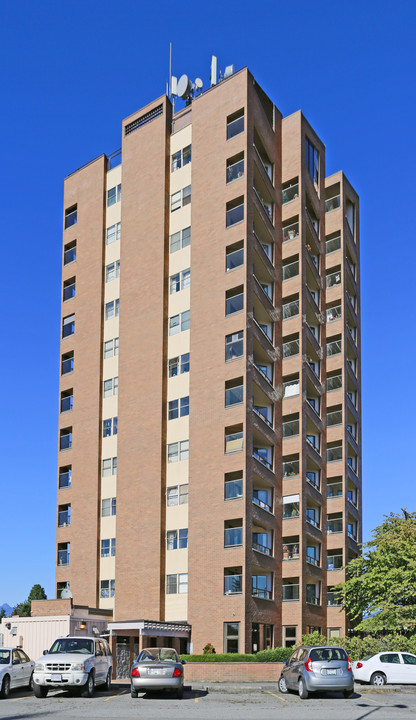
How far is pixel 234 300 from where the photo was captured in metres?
52.8

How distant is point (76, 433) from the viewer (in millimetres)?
60719

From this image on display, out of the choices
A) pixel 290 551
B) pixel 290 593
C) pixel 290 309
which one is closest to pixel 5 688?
pixel 290 593

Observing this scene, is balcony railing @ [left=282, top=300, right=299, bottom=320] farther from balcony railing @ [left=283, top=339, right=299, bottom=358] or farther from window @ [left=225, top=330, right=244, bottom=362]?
window @ [left=225, top=330, right=244, bottom=362]

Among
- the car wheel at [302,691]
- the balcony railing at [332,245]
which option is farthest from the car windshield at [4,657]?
the balcony railing at [332,245]

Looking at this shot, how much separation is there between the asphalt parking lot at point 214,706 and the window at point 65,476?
27.3 m

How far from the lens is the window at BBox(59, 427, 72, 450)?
202 feet

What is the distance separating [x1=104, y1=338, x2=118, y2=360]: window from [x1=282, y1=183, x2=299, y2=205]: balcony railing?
1617cm

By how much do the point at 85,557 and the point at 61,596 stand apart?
2853 mm

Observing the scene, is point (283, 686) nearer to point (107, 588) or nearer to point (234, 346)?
point (234, 346)

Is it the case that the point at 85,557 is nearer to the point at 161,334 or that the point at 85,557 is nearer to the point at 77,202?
the point at 161,334

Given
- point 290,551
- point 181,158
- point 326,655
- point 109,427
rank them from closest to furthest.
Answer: point 326,655, point 290,551, point 109,427, point 181,158

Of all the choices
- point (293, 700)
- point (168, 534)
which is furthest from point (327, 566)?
point (293, 700)

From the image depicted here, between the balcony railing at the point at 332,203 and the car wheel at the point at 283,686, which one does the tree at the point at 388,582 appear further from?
the balcony railing at the point at 332,203

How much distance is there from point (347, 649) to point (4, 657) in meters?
23.8
